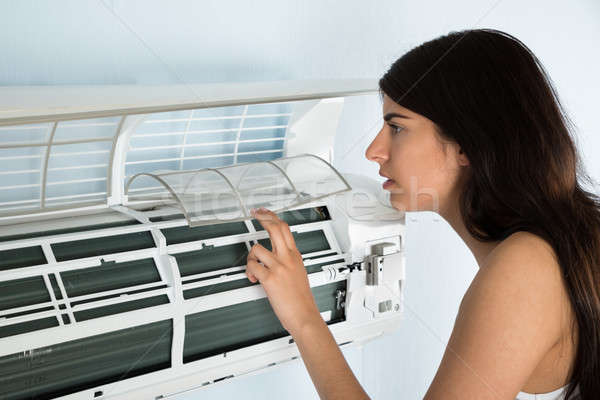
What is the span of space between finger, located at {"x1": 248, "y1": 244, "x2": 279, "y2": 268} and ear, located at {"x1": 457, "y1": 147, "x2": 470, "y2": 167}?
1.10 ft

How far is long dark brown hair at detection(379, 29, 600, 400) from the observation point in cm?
86

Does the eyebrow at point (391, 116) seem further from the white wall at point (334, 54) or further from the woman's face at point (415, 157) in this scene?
the white wall at point (334, 54)

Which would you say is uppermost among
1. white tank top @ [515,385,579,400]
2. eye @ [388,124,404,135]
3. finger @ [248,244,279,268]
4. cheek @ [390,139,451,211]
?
eye @ [388,124,404,135]

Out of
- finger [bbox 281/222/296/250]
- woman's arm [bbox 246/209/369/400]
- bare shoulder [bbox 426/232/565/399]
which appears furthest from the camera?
finger [bbox 281/222/296/250]

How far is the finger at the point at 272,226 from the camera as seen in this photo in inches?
36.9

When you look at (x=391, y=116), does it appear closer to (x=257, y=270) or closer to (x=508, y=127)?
(x=508, y=127)

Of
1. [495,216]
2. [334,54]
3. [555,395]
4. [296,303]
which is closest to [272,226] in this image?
[296,303]

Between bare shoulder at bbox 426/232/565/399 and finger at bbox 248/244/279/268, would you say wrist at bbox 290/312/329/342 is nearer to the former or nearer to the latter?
finger at bbox 248/244/279/268

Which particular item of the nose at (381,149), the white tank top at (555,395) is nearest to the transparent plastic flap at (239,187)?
the nose at (381,149)

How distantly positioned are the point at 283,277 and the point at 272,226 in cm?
9

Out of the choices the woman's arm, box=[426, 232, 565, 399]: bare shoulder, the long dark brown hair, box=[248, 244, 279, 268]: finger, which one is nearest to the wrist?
the woman's arm

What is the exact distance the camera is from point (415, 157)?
91cm

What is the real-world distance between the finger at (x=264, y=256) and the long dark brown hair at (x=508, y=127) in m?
0.32

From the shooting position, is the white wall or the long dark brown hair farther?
the white wall
